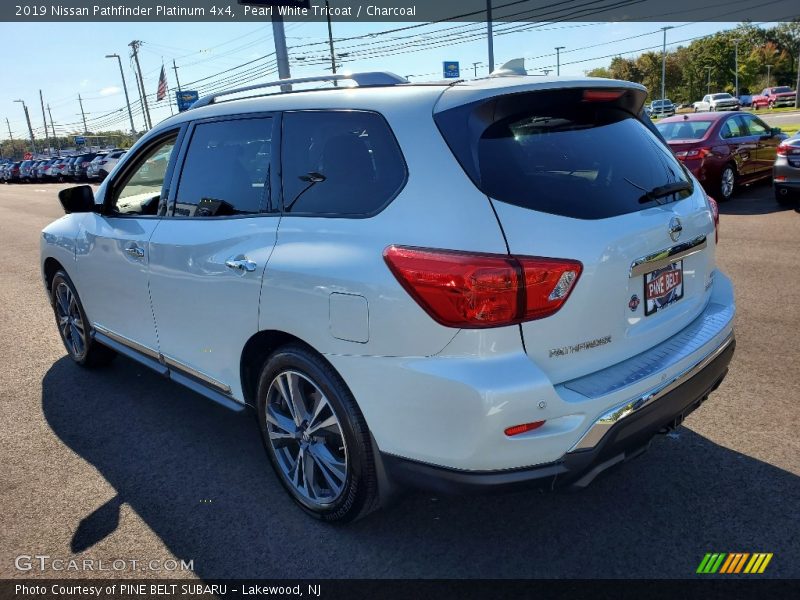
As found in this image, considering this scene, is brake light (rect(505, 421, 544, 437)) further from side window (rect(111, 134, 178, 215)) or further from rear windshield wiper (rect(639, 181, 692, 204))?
side window (rect(111, 134, 178, 215))

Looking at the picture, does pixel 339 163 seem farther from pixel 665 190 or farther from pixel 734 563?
pixel 734 563

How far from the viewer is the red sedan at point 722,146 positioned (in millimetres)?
11211

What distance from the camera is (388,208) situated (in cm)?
238

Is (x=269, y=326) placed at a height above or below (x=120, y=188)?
below

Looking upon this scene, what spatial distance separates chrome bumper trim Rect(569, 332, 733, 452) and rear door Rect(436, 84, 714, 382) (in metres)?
0.17

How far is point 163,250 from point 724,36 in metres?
110

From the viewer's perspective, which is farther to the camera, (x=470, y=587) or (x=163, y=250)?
(x=163, y=250)

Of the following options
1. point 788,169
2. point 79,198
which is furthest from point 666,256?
point 788,169

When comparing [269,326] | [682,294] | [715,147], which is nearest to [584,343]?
[682,294]

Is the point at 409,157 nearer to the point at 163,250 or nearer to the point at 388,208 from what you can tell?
the point at 388,208

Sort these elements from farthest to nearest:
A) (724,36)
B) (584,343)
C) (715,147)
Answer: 1. (724,36)
2. (715,147)
3. (584,343)

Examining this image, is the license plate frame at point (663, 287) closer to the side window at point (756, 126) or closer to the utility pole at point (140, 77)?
the side window at point (756, 126)

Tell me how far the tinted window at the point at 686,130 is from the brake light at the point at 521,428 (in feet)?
35.8

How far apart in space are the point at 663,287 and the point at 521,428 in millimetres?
958
